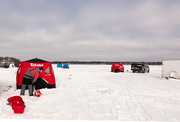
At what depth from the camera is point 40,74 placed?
7727 mm

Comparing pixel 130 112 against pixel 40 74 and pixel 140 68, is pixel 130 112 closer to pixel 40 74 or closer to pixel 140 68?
pixel 40 74

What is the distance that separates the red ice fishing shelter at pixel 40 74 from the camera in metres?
7.56

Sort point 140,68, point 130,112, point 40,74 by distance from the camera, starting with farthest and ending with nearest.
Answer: point 140,68, point 40,74, point 130,112

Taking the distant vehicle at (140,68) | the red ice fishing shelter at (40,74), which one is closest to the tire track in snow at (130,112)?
the red ice fishing shelter at (40,74)

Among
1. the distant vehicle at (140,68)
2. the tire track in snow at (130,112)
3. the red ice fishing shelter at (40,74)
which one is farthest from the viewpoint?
the distant vehicle at (140,68)

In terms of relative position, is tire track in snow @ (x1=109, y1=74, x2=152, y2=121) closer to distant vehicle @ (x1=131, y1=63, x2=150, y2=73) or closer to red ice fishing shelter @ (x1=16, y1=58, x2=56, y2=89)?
red ice fishing shelter @ (x1=16, y1=58, x2=56, y2=89)

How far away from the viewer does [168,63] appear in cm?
1294

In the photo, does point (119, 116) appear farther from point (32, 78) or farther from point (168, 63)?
point (168, 63)

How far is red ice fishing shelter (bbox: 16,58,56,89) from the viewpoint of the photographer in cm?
756

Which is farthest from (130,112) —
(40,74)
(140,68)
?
(140,68)

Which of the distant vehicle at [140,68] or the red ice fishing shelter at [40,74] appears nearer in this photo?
the red ice fishing shelter at [40,74]

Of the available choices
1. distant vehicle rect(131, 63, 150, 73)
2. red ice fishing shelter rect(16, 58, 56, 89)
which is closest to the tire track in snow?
red ice fishing shelter rect(16, 58, 56, 89)

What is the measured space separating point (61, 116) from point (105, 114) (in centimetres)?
150

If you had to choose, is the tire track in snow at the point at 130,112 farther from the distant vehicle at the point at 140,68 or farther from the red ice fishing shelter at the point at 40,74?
the distant vehicle at the point at 140,68
